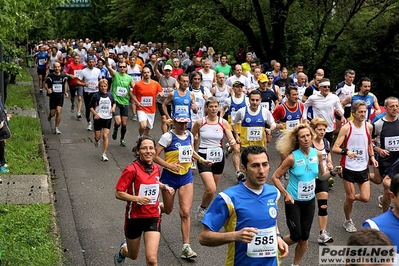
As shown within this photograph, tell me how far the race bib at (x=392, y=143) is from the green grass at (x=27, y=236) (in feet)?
15.7

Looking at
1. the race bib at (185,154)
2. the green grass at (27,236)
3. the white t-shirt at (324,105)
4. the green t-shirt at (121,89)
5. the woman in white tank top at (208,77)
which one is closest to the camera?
the green grass at (27,236)

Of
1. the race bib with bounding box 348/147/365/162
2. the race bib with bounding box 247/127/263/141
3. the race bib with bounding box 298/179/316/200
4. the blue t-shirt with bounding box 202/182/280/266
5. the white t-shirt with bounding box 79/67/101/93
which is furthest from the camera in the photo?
the white t-shirt with bounding box 79/67/101/93

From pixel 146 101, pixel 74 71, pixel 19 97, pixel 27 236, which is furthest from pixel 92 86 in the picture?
pixel 27 236

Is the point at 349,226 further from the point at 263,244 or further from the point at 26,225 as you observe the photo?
the point at 263,244

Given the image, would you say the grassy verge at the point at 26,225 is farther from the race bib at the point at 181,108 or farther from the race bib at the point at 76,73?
the race bib at the point at 76,73

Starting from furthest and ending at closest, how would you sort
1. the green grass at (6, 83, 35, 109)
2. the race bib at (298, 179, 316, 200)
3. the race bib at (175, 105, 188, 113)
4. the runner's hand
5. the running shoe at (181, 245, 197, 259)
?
the green grass at (6, 83, 35, 109), the race bib at (175, 105, 188, 113), the running shoe at (181, 245, 197, 259), the race bib at (298, 179, 316, 200), the runner's hand

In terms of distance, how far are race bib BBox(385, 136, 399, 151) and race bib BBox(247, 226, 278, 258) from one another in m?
4.88

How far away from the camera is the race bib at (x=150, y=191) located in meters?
6.62

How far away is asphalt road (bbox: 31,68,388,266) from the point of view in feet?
26.3

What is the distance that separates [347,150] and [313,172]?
1713 millimetres

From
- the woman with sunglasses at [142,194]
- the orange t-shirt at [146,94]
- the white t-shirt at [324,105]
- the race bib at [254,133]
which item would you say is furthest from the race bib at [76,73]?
the woman with sunglasses at [142,194]

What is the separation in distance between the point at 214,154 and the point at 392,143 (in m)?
2.52

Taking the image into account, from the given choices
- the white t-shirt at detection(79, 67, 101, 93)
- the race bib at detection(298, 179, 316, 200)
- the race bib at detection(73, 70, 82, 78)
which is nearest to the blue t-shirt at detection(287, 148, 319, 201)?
the race bib at detection(298, 179, 316, 200)

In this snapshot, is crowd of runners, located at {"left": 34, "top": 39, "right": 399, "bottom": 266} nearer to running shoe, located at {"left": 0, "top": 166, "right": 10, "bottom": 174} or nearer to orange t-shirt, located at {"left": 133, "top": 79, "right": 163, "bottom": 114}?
orange t-shirt, located at {"left": 133, "top": 79, "right": 163, "bottom": 114}
